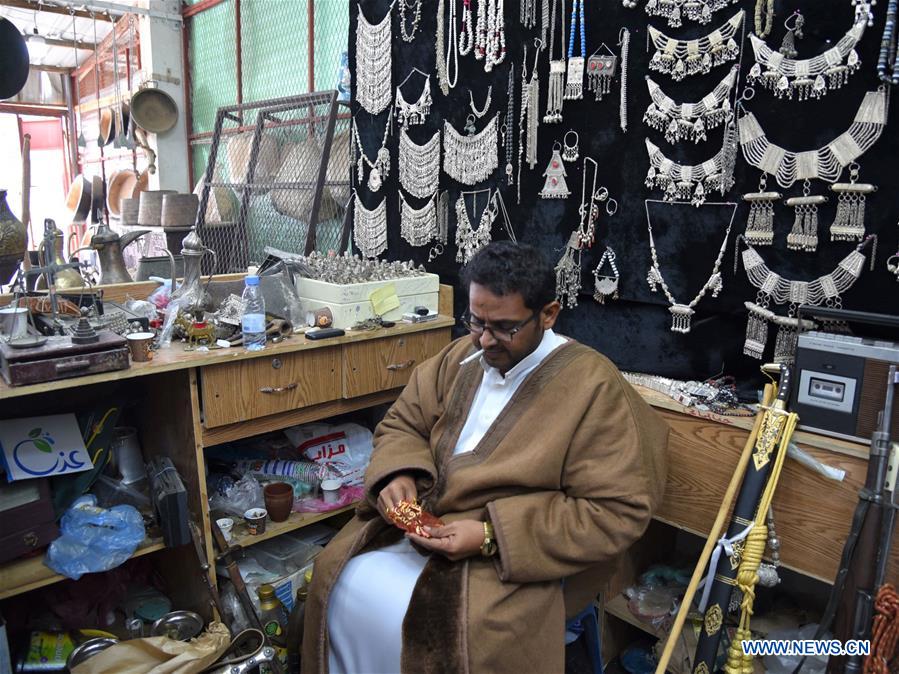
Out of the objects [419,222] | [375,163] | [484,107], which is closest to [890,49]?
[484,107]

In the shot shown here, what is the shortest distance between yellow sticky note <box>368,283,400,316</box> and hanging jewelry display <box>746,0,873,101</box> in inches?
52.5

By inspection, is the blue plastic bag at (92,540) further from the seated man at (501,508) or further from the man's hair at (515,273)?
the man's hair at (515,273)

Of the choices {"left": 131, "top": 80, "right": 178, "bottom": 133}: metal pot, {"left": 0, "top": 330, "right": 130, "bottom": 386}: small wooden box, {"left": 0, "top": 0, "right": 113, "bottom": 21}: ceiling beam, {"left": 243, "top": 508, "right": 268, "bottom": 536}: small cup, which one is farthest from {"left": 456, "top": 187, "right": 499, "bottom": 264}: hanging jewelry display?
{"left": 0, "top": 0, "right": 113, "bottom": 21}: ceiling beam

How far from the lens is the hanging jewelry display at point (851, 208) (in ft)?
5.48

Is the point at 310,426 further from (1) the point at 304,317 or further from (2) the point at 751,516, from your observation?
(2) the point at 751,516

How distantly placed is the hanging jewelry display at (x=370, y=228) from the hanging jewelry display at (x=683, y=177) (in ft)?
4.27

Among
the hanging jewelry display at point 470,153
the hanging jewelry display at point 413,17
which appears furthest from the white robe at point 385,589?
the hanging jewelry display at point 413,17

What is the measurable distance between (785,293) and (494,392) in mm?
875

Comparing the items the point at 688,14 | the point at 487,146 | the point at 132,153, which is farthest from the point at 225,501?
the point at 132,153

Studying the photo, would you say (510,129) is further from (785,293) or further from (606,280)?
(785,293)

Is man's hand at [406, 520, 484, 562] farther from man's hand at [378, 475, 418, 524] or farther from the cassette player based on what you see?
Answer: the cassette player

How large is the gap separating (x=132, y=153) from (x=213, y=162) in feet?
8.60

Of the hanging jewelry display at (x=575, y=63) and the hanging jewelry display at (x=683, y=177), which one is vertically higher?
the hanging jewelry display at (x=575, y=63)

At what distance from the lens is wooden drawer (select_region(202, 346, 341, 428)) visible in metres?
1.95
